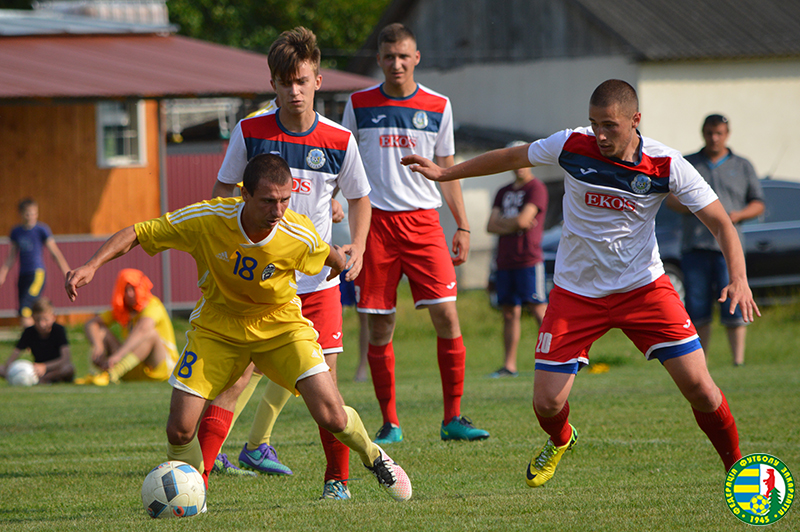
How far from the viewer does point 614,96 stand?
15.8 ft

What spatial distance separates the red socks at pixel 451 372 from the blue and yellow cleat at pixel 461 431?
46 millimetres

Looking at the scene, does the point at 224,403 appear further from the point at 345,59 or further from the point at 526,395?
the point at 345,59

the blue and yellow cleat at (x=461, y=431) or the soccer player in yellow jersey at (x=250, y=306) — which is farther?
the blue and yellow cleat at (x=461, y=431)

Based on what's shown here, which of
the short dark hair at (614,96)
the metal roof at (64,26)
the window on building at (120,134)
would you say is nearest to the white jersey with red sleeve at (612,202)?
the short dark hair at (614,96)

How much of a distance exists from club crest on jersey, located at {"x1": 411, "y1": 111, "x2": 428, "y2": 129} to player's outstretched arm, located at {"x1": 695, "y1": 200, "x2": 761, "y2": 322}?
2.35m

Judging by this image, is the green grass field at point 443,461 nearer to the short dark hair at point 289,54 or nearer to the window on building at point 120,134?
the short dark hair at point 289,54

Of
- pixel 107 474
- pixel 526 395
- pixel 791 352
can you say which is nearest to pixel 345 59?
pixel 791 352

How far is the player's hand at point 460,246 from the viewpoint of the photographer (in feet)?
22.7

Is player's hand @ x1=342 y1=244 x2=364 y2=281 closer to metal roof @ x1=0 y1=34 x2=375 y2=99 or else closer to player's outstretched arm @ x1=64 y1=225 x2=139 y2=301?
player's outstretched arm @ x1=64 y1=225 x2=139 y2=301

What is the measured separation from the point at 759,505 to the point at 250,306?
265 centimetres

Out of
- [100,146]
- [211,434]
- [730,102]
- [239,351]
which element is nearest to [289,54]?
[239,351]

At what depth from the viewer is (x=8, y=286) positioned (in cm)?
1847

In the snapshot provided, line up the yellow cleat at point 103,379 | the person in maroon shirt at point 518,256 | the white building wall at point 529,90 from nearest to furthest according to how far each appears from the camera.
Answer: the person in maroon shirt at point 518,256 < the yellow cleat at point 103,379 < the white building wall at point 529,90

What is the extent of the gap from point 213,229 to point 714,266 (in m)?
6.65
